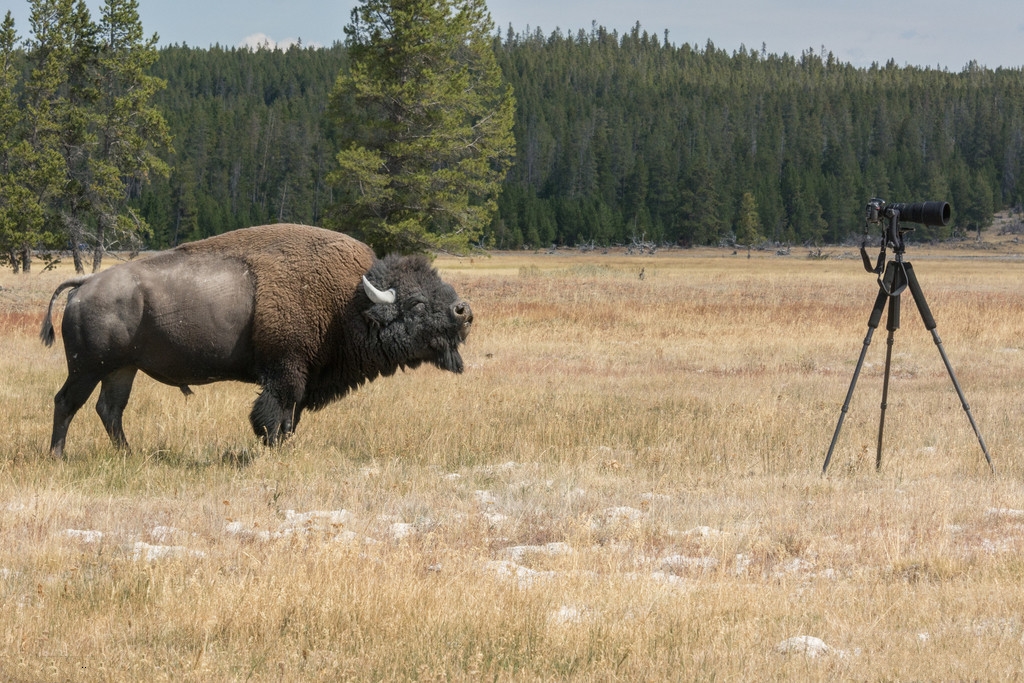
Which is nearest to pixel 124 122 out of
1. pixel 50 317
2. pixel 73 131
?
pixel 73 131

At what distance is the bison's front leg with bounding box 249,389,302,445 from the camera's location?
9391mm

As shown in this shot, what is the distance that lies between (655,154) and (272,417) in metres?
133

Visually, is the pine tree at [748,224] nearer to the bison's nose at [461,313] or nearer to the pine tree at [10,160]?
the pine tree at [10,160]

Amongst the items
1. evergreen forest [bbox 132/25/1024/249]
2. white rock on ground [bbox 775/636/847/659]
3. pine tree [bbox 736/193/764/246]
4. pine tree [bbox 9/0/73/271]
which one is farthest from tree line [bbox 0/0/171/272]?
pine tree [bbox 736/193/764/246]

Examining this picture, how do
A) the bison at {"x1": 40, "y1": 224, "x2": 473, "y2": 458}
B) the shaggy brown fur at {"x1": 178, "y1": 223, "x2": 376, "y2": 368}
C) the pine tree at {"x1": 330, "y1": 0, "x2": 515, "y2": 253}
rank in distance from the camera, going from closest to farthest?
the bison at {"x1": 40, "y1": 224, "x2": 473, "y2": 458}, the shaggy brown fur at {"x1": 178, "y1": 223, "x2": 376, "y2": 368}, the pine tree at {"x1": 330, "y1": 0, "x2": 515, "y2": 253}

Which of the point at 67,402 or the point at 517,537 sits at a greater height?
the point at 67,402

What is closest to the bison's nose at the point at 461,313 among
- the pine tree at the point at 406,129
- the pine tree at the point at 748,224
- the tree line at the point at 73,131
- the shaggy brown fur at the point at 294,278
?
the shaggy brown fur at the point at 294,278

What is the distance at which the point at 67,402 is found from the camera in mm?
9281

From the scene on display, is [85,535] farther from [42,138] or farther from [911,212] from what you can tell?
[42,138]

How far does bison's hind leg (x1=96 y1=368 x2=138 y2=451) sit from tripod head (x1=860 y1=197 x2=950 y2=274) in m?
6.39

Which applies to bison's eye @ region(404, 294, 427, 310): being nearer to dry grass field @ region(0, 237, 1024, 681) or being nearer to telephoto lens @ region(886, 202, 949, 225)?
dry grass field @ region(0, 237, 1024, 681)

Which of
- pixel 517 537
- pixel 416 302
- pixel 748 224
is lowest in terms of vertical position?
pixel 517 537

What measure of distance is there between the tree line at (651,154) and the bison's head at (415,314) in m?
93.4

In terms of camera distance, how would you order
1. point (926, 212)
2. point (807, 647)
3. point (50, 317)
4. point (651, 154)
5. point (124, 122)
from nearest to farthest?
1. point (807, 647)
2. point (926, 212)
3. point (50, 317)
4. point (124, 122)
5. point (651, 154)
